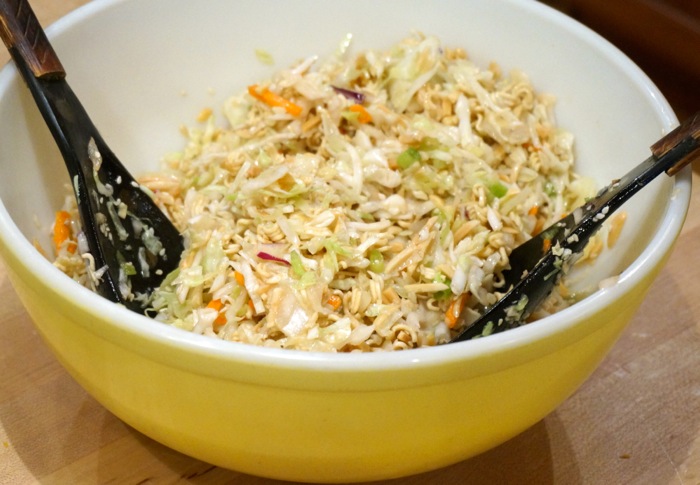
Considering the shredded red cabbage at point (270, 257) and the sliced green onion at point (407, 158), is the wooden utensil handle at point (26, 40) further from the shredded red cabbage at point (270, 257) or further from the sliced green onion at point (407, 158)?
the sliced green onion at point (407, 158)

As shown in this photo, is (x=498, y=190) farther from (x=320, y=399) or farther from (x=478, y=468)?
(x=320, y=399)

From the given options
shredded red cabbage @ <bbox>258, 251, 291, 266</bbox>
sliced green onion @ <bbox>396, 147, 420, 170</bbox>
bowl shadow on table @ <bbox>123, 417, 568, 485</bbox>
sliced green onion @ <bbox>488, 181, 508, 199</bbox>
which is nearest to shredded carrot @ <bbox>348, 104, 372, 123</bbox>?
sliced green onion @ <bbox>396, 147, 420, 170</bbox>

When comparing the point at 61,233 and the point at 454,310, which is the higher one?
the point at 61,233

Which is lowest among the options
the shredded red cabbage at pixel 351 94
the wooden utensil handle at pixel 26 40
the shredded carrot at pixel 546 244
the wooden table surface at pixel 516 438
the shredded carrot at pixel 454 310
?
the wooden table surface at pixel 516 438

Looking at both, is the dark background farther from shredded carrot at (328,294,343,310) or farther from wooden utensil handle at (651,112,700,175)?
shredded carrot at (328,294,343,310)

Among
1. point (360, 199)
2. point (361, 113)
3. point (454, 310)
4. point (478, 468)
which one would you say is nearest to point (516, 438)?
point (478, 468)

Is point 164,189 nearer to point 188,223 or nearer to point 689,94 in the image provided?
point 188,223

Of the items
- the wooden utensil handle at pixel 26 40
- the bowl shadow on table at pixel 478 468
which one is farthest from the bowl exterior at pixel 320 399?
the wooden utensil handle at pixel 26 40
